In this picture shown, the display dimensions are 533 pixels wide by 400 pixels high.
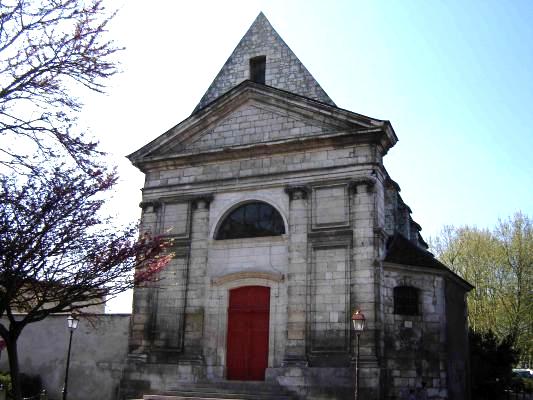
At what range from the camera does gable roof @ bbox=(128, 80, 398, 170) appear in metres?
17.1

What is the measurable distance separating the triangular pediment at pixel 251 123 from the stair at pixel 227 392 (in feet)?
23.9

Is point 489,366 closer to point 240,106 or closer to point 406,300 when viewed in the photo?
point 406,300

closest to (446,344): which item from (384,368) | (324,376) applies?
(384,368)

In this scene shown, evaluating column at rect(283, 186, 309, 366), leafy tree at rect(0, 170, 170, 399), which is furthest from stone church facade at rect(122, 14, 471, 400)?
leafy tree at rect(0, 170, 170, 399)

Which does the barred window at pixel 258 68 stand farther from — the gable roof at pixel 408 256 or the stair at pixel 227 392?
the stair at pixel 227 392

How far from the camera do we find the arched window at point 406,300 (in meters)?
16.4

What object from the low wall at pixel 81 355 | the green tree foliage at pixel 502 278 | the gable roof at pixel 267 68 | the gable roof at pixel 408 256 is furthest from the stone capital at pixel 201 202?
the green tree foliage at pixel 502 278

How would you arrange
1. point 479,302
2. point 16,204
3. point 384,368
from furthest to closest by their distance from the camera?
point 479,302 → point 384,368 → point 16,204

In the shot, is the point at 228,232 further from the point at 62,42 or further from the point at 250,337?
the point at 62,42

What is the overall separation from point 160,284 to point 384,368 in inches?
296

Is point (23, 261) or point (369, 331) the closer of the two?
point (23, 261)

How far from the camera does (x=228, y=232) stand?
18.4 meters

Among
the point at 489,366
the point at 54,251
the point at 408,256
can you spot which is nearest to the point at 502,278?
the point at 489,366

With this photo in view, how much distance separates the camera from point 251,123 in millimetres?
18969
